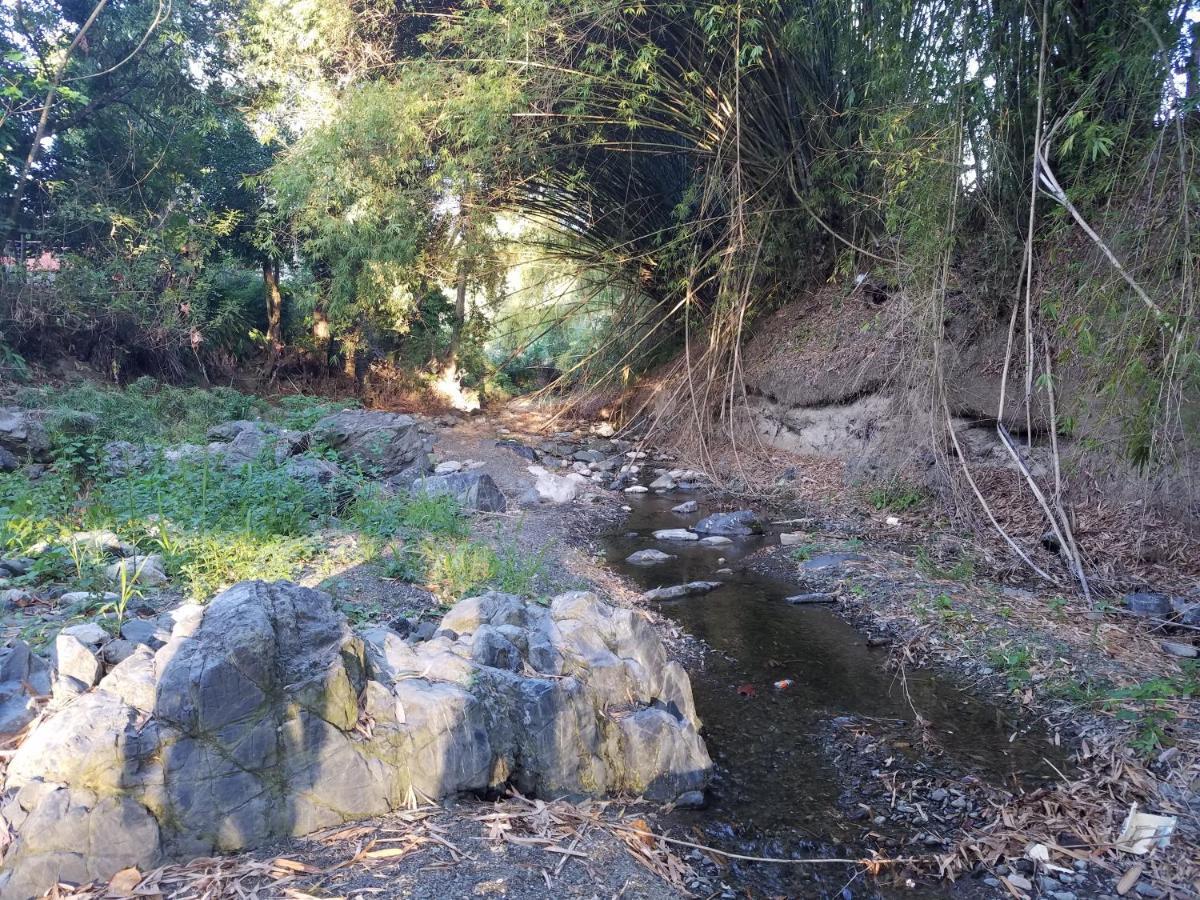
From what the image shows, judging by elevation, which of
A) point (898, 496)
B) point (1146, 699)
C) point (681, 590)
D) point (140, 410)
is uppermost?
point (140, 410)

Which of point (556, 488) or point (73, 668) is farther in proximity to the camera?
point (556, 488)

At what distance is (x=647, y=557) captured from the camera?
19.5ft

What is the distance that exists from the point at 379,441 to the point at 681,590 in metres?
3.75

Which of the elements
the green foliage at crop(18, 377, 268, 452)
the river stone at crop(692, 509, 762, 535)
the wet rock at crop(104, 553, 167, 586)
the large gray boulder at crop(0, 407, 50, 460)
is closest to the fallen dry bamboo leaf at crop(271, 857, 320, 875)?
the wet rock at crop(104, 553, 167, 586)

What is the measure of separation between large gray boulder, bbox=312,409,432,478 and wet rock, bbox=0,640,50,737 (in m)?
4.80

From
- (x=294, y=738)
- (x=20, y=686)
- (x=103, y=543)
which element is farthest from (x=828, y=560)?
(x=20, y=686)

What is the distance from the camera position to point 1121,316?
4016 millimetres

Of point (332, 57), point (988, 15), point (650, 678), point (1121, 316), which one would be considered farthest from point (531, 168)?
point (650, 678)

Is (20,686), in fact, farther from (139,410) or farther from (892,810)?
(139,410)

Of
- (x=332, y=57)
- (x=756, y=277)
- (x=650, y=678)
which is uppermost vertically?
(x=332, y=57)

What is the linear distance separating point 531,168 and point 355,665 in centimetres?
790

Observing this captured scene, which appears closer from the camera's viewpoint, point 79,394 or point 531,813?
point 531,813

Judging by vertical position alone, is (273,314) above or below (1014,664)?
above

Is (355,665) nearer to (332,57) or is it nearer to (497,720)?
(497,720)
